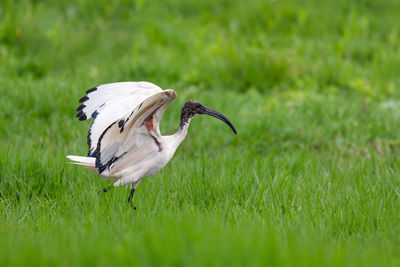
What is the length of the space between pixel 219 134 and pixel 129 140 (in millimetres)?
2311

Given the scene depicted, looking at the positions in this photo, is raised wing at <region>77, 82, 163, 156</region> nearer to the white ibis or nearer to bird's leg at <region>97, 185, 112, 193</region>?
the white ibis

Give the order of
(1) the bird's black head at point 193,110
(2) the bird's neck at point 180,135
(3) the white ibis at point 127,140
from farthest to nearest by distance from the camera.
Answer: (1) the bird's black head at point 193,110
(2) the bird's neck at point 180,135
(3) the white ibis at point 127,140

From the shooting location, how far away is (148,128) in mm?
3926

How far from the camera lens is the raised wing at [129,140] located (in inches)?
152

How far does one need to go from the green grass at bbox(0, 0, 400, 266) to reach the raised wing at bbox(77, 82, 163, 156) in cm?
60

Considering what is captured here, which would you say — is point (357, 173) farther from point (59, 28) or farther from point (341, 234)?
point (59, 28)

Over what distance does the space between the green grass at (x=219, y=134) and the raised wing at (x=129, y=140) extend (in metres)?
0.27

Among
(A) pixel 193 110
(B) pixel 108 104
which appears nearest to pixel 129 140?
(B) pixel 108 104

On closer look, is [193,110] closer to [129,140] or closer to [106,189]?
[129,140]

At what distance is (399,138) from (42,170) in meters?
4.11

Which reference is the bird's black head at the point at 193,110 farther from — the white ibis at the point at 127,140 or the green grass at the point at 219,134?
the green grass at the point at 219,134

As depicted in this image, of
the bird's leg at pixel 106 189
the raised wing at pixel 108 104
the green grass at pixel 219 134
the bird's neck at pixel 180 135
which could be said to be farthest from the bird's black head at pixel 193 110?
the bird's leg at pixel 106 189

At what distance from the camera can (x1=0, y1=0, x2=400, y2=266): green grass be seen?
3.03 metres

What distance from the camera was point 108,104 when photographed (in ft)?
12.6
